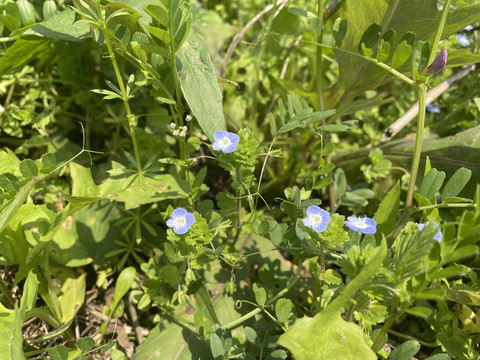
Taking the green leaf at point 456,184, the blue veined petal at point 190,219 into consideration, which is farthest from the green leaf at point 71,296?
the green leaf at point 456,184

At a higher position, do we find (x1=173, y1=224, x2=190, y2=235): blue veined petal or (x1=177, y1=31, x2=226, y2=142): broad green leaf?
(x1=177, y1=31, x2=226, y2=142): broad green leaf

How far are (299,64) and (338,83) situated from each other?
833 mm

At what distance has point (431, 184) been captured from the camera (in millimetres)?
1482

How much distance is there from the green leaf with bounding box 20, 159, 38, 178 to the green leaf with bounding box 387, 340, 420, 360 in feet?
4.45

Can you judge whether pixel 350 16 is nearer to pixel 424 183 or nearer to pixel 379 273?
pixel 424 183

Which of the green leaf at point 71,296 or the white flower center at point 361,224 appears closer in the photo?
the white flower center at point 361,224

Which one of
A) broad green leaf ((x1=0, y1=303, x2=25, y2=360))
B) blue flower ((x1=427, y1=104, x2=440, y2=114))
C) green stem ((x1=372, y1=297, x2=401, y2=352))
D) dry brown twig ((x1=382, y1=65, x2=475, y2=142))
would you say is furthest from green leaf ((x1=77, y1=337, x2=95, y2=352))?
blue flower ((x1=427, y1=104, x2=440, y2=114))

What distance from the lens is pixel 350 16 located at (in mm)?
1940

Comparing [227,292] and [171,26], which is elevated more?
[171,26]

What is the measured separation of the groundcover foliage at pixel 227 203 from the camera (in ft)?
4.59

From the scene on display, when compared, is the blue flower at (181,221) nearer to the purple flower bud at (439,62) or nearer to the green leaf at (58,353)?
the green leaf at (58,353)

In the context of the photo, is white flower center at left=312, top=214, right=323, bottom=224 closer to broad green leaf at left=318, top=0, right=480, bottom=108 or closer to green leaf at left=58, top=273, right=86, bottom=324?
broad green leaf at left=318, top=0, right=480, bottom=108

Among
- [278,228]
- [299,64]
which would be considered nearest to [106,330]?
[278,228]

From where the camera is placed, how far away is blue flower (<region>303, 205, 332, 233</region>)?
1.38 meters
